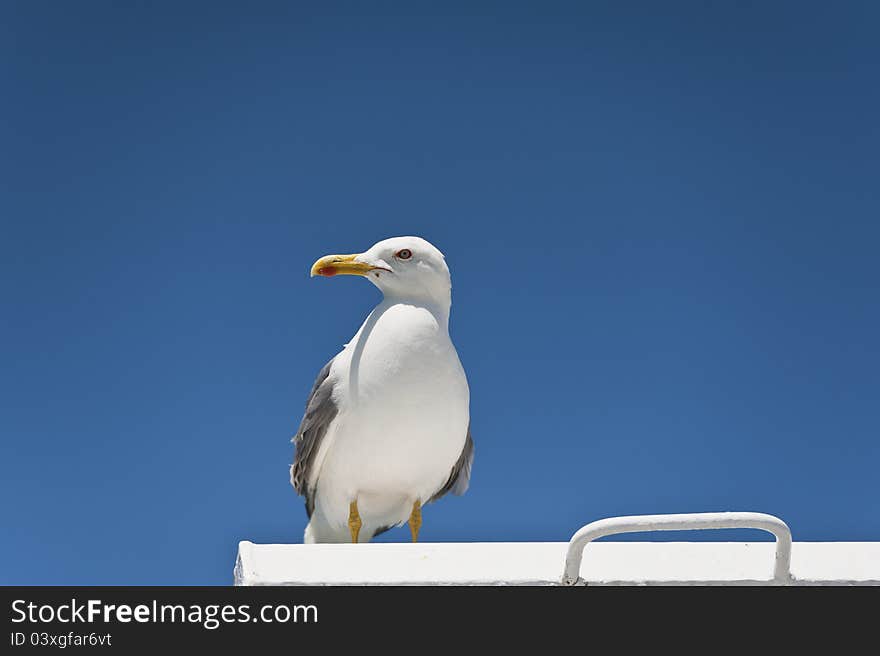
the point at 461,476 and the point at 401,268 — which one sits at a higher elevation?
the point at 401,268

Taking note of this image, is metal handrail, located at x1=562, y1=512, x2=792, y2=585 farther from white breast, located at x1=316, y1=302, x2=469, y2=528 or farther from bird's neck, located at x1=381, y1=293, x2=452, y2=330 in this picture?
bird's neck, located at x1=381, y1=293, x2=452, y2=330

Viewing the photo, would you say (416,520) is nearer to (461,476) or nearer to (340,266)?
(461,476)

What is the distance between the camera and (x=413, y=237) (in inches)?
191

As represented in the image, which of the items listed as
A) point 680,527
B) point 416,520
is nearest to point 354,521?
point 416,520

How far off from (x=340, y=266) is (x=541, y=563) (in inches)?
105

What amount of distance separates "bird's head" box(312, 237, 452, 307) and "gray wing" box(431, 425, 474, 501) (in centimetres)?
85

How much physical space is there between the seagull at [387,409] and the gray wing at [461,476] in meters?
0.23

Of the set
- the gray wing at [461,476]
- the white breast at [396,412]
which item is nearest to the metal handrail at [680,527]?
the white breast at [396,412]

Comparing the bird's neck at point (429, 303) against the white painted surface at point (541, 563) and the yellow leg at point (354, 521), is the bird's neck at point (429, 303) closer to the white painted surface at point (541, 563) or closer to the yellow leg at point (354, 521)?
the yellow leg at point (354, 521)

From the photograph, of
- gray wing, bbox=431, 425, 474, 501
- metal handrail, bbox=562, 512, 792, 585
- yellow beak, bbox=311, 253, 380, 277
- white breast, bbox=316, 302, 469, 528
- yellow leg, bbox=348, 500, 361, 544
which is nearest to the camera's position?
metal handrail, bbox=562, 512, 792, 585

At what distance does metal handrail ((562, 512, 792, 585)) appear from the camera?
224 centimetres

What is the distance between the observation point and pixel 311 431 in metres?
4.80

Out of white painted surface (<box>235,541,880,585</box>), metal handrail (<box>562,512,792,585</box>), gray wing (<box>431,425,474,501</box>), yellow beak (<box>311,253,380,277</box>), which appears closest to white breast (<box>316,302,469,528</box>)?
yellow beak (<box>311,253,380,277</box>)
